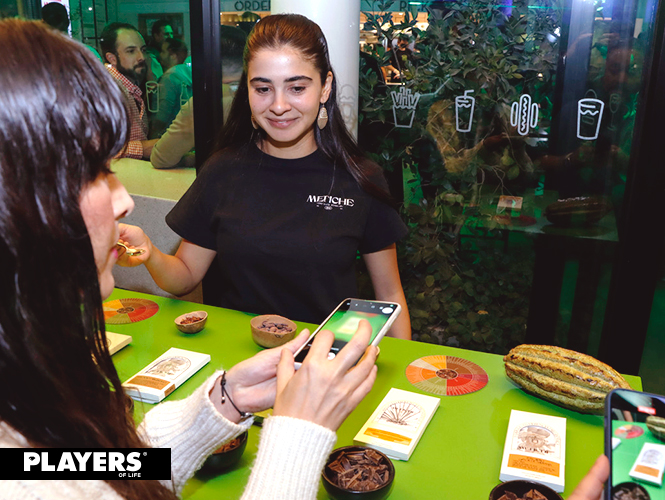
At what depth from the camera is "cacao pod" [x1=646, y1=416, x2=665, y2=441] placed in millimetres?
830

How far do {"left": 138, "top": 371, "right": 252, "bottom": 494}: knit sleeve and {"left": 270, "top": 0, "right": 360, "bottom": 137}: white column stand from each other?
1901 mm

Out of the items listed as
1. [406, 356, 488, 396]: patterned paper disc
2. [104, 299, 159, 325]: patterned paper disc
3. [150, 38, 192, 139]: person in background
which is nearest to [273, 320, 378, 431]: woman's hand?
[406, 356, 488, 396]: patterned paper disc

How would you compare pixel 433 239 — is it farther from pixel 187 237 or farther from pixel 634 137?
pixel 187 237

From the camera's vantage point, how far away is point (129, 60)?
11.3ft

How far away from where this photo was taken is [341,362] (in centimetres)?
92

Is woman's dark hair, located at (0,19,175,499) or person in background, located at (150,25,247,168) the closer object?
woman's dark hair, located at (0,19,175,499)

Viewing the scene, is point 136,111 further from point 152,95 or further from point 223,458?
point 223,458

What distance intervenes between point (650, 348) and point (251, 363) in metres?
2.58

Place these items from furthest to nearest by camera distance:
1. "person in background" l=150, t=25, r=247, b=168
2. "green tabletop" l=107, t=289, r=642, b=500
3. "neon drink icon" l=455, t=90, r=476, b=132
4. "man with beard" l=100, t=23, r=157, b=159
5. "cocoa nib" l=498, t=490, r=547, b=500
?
"man with beard" l=100, t=23, r=157, b=159
"person in background" l=150, t=25, r=247, b=168
"neon drink icon" l=455, t=90, r=476, b=132
"green tabletop" l=107, t=289, r=642, b=500
"cocoa nib" l=498, t=490, r=547, b=500

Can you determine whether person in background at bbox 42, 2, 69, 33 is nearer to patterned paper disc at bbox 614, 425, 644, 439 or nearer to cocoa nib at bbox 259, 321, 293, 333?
cocoa nib at bbox 259, 321, 293, 333

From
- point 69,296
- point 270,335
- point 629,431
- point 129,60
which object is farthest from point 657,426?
point 129,60

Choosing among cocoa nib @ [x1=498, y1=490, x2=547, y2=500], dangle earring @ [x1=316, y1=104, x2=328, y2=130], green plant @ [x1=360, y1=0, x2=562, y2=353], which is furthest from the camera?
green plant @ [x1=360, y1=0, x2=562, y2=353]

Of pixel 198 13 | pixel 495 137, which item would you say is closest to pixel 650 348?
pixel 495 137

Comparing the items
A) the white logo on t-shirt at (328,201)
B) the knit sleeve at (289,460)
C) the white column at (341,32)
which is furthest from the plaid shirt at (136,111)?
the knit sleeve at (289,460)
